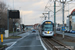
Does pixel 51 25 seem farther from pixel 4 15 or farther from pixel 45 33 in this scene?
pixel 4 15

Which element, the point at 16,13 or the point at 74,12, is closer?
the point at 16,13

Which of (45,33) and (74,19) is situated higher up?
(74,19)

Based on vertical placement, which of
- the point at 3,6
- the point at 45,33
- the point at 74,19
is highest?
the point at 3,6

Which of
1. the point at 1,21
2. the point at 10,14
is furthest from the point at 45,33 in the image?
the point at 1,21

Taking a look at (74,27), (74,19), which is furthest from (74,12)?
(74,27)

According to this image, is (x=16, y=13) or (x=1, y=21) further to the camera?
(x=1, y=21)

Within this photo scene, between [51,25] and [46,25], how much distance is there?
1.03 m

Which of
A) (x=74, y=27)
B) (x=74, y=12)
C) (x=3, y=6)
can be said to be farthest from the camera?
(x=74, y=12)

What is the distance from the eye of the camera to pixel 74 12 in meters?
70.9

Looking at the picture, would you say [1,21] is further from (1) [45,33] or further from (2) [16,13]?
(1) [45,33]

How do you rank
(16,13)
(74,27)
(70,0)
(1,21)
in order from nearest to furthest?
(70,0), (16,13), (1,21), (74,27)

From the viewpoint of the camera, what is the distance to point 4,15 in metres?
57.1

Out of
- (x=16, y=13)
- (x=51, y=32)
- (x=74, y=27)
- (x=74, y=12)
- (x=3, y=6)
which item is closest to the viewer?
(x=51, y=32)

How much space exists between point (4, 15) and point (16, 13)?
26.7 meters
